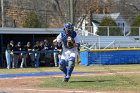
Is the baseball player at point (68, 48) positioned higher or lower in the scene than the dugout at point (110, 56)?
higher

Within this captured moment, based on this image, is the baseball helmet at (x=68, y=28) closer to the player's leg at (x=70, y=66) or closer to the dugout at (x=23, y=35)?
the player's leg at (x=70, y=66)

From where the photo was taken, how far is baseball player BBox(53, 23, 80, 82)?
1524 centimetres

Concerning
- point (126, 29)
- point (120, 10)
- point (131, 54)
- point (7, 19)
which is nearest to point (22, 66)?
point (131, 54)

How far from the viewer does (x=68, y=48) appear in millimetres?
15453

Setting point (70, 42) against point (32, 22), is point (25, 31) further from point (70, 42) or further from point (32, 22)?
point (32, 22)

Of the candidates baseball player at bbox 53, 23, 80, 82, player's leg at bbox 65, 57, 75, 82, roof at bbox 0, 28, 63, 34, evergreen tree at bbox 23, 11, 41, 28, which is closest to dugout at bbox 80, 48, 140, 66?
roof at bbox 0, 28, 63, 34

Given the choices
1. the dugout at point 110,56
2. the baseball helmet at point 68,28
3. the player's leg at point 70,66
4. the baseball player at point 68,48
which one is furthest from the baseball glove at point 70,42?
the dugout at point 110,56

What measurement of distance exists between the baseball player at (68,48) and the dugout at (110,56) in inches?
581

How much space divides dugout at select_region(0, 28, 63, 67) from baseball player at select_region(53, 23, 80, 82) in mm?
13707

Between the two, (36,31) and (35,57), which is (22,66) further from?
(36,31)

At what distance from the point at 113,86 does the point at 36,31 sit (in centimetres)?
1732

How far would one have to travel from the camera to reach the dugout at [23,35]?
29.4 metres

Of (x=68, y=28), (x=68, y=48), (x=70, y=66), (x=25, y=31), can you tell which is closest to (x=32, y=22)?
(x=25, y=31)

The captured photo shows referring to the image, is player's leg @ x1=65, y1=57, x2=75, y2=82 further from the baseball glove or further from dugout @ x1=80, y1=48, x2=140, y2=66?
dugout @ x1=80, y1=48, x2=140, y2=66
